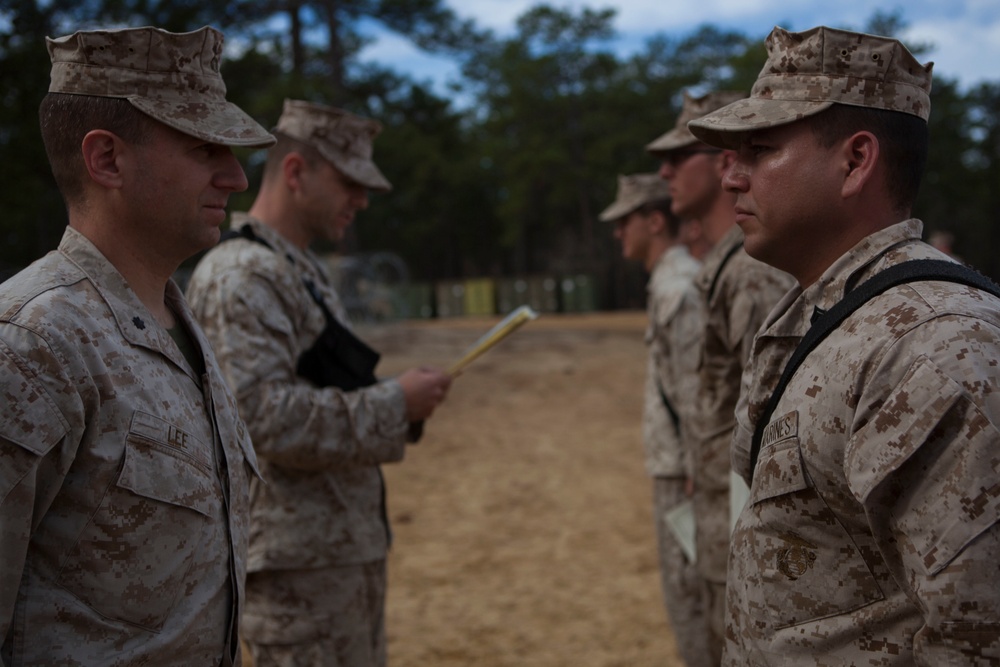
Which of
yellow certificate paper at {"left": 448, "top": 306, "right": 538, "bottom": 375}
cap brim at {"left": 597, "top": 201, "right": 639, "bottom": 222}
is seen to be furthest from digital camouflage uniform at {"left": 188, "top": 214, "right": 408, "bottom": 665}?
cap brim at {"left": 597, "top": 201, "right": 639, "bottom": 222}

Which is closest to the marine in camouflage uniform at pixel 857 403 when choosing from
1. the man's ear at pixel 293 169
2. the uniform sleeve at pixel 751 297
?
the uniform sleeve at pixel 751 297

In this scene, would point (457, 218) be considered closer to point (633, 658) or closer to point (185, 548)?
point (633, 658)

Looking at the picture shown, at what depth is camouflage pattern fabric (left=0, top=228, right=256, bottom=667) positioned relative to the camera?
65.6 inches

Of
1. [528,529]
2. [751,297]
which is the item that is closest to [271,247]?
[751,297]

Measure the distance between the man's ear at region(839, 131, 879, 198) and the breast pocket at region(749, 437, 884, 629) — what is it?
504 mm

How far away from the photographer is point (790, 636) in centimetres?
171

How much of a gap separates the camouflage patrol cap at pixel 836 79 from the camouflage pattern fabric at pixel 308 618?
2.04 m

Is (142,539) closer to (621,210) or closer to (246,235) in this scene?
(246,235)

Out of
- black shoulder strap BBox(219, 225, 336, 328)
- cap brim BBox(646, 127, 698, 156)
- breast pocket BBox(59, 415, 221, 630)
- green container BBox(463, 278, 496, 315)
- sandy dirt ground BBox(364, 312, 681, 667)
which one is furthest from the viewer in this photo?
green container BBox(463, 278, 496, 315)

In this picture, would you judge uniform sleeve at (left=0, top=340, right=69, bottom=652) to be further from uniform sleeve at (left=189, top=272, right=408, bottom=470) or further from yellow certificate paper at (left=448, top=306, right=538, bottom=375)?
yellow certificate paper at (left=448, top=306, right=538, bottom=375)

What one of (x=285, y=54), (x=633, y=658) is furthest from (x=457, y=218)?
(x=633, y=658)

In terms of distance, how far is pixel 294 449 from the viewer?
9.90ft

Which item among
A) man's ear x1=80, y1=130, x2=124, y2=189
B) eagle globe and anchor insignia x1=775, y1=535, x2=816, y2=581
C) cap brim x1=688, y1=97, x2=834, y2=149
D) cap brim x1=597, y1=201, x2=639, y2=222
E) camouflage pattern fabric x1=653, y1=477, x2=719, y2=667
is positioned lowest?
camouflage pattern fabric x1=653, y1=477, x2=719, y2=667

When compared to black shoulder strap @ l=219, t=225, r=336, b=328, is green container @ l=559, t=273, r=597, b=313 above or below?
below
